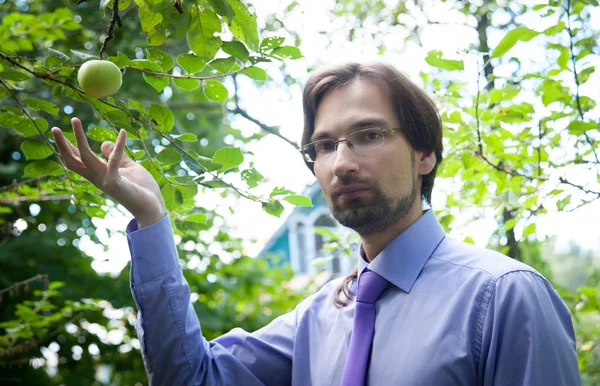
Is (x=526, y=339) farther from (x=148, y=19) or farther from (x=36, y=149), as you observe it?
(x=36, y=149)

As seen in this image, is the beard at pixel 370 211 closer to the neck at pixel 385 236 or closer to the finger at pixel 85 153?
the neck at pixel 385 236

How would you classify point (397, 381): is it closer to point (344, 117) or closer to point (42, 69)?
point (344, 117)

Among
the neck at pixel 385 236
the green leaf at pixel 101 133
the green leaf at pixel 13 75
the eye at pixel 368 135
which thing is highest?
the green leaf at pixel 13 75

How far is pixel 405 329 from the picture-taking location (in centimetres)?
146

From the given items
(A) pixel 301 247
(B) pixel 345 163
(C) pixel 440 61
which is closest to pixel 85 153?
(B) pixel 345 163

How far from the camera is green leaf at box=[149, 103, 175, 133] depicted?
1.71 meters

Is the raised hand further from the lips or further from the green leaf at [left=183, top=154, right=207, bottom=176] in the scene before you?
the lips

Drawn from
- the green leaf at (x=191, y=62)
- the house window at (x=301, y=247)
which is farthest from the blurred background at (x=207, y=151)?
the house window at (x=301, y=247)

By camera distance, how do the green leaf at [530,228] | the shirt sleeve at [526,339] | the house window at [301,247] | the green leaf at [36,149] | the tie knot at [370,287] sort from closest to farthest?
the shirt sleeve at [526,339]
the tie knot at [370,287]
the green leaf at [36,149]
the green leaf at [530,228]
the house window at [301,247]

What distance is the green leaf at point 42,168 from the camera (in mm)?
1871

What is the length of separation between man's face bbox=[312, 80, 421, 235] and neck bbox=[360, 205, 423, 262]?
0.09 ft

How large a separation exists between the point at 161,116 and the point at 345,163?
1.89ft

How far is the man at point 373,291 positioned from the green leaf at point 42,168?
41cm

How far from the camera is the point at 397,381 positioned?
1.38 metres
